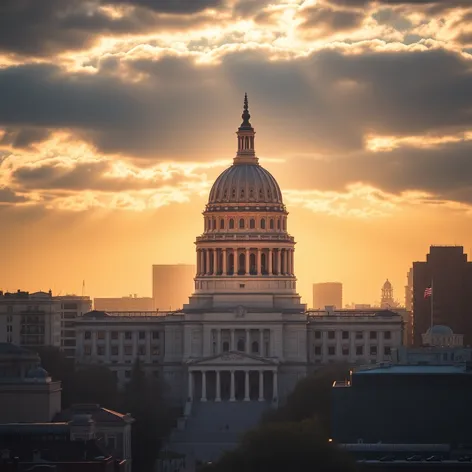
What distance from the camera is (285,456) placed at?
18862cm

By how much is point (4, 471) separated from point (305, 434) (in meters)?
18.0

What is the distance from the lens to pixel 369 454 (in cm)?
19925

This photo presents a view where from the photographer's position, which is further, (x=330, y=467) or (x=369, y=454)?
(x=369, y=454)

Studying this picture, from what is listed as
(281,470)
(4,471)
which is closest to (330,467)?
(281,470)

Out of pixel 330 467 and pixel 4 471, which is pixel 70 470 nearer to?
pixel 4 471

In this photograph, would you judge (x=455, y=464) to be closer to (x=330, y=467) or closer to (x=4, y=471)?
(x=330, y=467)

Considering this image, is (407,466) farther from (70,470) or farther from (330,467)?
(70,470)

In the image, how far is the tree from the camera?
613 feet

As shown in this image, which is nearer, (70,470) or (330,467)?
(330,467)

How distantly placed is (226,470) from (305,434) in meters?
8.48

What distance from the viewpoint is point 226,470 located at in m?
189

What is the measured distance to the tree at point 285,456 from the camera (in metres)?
187

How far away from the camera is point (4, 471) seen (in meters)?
193

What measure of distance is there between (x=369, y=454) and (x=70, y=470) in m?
18.2
